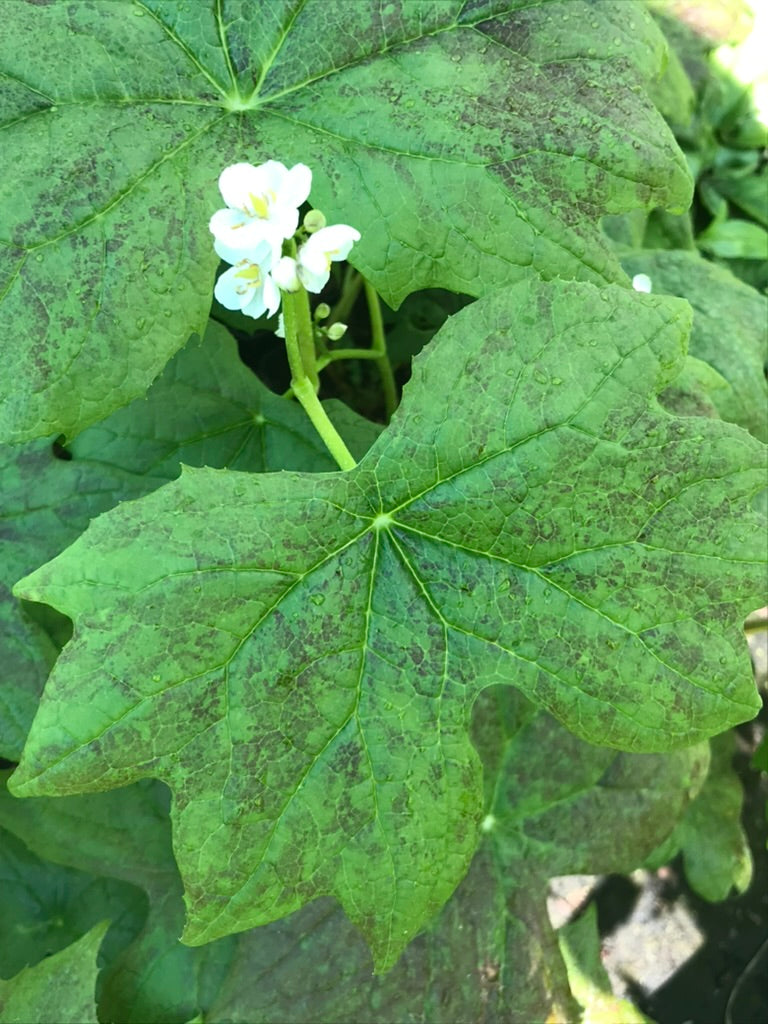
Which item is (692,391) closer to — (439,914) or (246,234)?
(246,234)

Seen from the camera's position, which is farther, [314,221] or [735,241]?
[735,241]

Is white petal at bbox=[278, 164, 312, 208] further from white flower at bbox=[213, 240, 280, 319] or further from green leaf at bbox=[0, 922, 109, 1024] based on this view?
green leaf at bbox=[0, 922, 109, 1024]

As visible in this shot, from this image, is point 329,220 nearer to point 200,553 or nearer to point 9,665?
point 200,553

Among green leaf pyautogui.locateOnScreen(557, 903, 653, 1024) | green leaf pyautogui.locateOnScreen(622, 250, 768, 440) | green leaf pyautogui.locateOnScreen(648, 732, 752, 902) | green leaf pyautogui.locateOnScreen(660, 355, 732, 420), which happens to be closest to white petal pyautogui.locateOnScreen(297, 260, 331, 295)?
green leaf pyautogui.locateOnScreen(660, 355, 732, 420)

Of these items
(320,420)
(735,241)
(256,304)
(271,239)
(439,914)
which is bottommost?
(439,914)

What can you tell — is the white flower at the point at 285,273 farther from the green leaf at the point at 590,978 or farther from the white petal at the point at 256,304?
the green leaf at the point at 590,978

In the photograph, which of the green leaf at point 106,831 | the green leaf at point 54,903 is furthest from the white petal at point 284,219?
the green leaf at point 54,903

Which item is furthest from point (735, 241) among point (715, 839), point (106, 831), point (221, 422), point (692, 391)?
point (106, 831)
